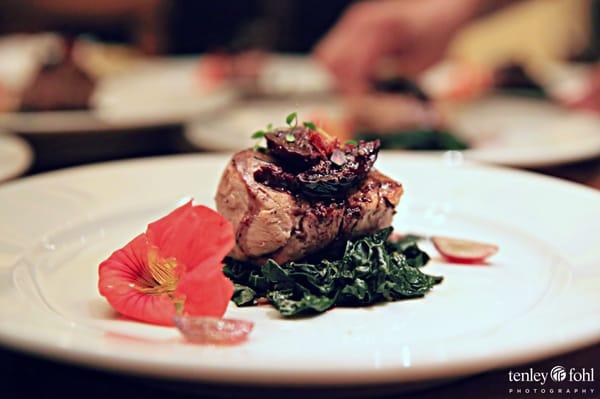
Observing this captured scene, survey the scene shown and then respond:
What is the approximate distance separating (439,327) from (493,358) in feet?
1.27

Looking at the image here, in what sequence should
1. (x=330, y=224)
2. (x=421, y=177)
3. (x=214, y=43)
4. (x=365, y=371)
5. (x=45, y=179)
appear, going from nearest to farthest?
(x=365, y=371), (x=330, y=224), (x=45, y=179), (x=421, y=177), (x=214, y=43)

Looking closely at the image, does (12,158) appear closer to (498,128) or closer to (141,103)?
(141,103)

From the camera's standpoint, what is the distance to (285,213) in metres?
2.08

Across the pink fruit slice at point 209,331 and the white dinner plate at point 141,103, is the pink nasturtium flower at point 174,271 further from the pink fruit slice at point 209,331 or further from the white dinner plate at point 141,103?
the white dinner plate at point 141,103

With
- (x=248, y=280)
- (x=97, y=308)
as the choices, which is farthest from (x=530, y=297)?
(x=97, y=308)

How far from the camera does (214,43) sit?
20.9 feet

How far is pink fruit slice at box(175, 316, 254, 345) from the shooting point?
1603 mm

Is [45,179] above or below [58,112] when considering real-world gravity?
below

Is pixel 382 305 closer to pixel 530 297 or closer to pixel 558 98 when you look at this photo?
pixel 530 297

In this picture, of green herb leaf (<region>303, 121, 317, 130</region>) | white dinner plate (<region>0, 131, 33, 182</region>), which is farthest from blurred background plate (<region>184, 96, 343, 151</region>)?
green herb leaf (<region>303, 121, 317, 130</region>)

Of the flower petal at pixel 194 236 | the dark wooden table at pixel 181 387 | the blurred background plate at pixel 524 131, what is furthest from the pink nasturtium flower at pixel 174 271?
the blurred background plate at pixel 524 131

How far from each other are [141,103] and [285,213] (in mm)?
3596

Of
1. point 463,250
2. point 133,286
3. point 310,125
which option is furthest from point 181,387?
point 463,250

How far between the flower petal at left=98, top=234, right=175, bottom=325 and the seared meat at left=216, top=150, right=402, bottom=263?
0.98 ft
